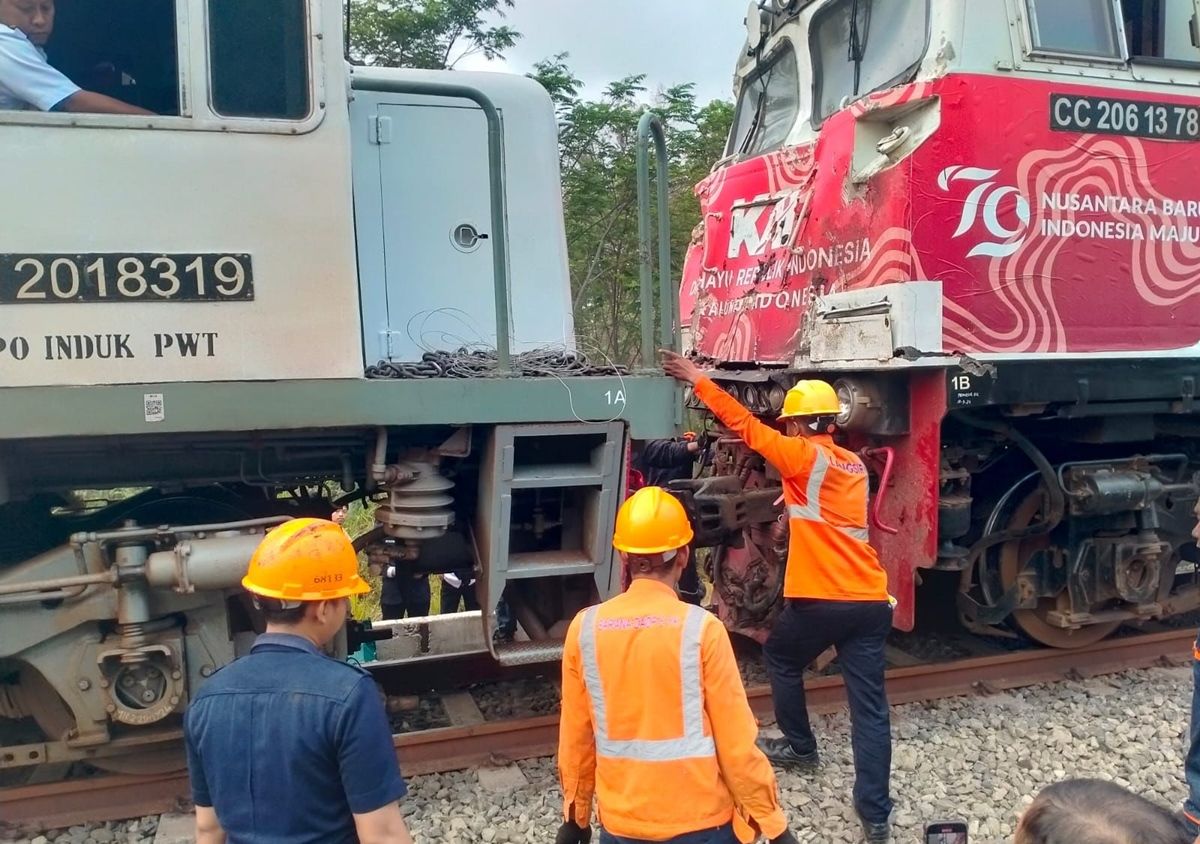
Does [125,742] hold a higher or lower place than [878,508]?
lower

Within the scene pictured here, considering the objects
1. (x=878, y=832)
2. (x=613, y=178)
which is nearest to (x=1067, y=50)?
(x=878, y=832)

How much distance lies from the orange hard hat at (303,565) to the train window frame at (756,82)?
4.49 metres

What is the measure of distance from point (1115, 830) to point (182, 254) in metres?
3.03

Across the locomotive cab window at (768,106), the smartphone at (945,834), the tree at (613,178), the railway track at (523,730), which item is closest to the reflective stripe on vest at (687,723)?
the smartphone at (945,834)

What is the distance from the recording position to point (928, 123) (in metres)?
4.54

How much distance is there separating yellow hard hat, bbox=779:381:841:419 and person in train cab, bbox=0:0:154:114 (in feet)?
8.66

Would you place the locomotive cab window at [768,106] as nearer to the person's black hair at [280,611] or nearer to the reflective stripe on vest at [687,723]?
the reflective stripe on vest at [687,723]

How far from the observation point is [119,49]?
3.66 metres

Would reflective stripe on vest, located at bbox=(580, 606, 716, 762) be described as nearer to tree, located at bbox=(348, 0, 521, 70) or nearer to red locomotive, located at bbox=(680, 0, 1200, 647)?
red locomotive, located at bbox=(680, 0, 1200, 647)

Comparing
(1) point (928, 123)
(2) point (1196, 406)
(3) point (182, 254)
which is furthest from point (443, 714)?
(2) point (1196, 406)

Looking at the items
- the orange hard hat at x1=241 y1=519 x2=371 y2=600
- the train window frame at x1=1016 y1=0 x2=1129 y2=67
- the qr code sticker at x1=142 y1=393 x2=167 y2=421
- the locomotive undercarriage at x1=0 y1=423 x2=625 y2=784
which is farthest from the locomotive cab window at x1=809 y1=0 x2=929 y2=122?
the orange hard hat at x1=241 y1=519 x2=371 y2=600

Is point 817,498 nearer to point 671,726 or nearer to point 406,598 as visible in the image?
point 671,726

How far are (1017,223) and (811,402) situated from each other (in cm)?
161

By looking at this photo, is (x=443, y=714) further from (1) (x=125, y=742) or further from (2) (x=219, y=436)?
(2) (x=219, y=436)
